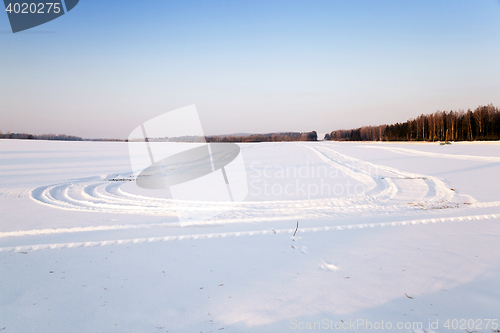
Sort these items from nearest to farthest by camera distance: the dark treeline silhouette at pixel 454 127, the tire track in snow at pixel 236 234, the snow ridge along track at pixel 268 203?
the tire track in snow at pixel 236 234, the snow ridge along track at pixel 268 203, the dark treeline silhouette at pixel 454 127

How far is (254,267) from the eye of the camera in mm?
3371

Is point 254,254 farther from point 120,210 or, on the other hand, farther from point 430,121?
point 430,121

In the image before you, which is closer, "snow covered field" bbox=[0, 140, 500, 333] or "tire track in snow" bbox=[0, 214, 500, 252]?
"snow covered field" bbox=[0, 140, 500, 333]

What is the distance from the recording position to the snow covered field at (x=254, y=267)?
2412 millimetres

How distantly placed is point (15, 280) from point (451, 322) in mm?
4651

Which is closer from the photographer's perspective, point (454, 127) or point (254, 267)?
point (254, 267)

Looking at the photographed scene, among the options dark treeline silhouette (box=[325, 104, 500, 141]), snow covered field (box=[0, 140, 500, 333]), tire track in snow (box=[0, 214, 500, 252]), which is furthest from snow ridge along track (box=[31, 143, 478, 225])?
dark treeline silhouette (box=[325, 104, 500, 141])

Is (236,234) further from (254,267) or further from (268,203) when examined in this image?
(268,203)

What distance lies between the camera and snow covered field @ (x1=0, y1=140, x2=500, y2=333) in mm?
2412

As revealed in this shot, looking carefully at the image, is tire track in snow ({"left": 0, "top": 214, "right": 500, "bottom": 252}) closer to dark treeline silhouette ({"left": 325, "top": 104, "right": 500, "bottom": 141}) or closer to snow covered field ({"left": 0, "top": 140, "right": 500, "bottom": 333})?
snow covered field ({"left": 0, "top": 140, "right": 500, "bottom": 333})

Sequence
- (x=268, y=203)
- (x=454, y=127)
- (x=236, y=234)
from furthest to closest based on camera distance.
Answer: (x=454, y=127) < (x=268, y=203) < (x=236, y=234)

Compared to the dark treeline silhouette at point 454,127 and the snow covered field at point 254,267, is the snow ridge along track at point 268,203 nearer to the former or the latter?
the snow covered field at point 254,267

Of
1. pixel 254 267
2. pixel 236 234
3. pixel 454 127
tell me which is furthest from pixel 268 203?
pixel 454 127

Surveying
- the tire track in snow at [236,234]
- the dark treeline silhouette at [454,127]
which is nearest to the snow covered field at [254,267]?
the tire track in snow at [236,234]
